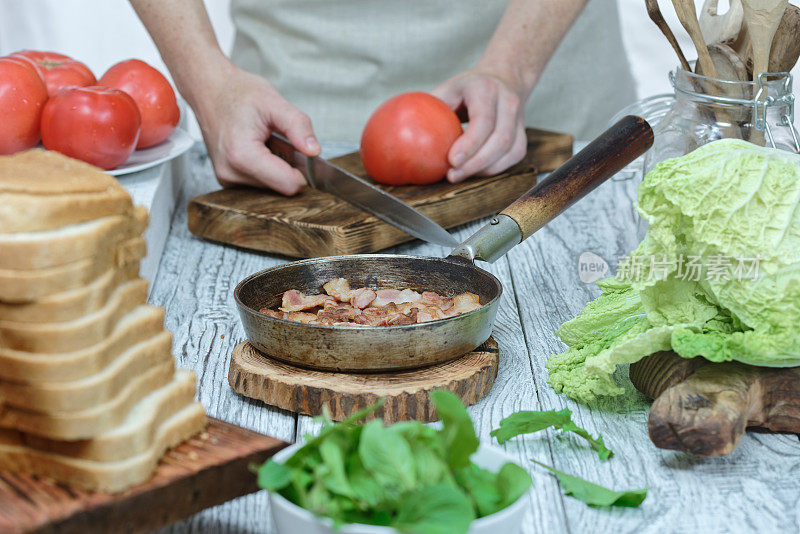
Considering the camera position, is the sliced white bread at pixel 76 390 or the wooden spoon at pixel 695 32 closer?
the sliced white bread at pixel 76 390

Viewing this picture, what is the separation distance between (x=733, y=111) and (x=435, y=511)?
1105 millimetres

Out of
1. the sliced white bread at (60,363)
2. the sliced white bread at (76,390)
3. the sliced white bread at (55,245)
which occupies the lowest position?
the sliced white bread at (76,390)

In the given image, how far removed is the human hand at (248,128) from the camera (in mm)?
2369

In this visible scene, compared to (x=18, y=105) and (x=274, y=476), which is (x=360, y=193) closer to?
(x=18, y=105)

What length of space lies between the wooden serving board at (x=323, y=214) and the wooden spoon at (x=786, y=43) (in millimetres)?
940

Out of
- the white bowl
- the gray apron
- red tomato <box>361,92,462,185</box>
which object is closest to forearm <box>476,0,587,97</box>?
the gray apron

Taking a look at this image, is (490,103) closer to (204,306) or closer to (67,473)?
(204,306)

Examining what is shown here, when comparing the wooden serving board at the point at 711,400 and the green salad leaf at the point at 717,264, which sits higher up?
the green salad leaf at the point at 717,264

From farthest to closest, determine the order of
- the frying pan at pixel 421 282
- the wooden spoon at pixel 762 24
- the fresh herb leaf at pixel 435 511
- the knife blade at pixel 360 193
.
Answer: 1. the knife blade at pixel 360 193
2. the wooden spoon at pixel 762 24
3. the frying pan at pixel 421 282
4. the fresh herb leaf at pixel 435 511

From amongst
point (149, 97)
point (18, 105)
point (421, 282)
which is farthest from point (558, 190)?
point (18, 105)

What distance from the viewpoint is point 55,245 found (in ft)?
3.19

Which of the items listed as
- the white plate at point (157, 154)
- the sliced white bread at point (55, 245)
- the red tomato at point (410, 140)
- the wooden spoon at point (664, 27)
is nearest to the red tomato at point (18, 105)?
the white plate at point (157, 154)

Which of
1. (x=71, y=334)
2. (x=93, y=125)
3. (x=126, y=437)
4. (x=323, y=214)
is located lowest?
(x=323, y=214)

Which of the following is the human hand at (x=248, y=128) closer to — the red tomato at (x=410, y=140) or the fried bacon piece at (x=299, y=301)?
the red tomato at (x=410, y=140)
